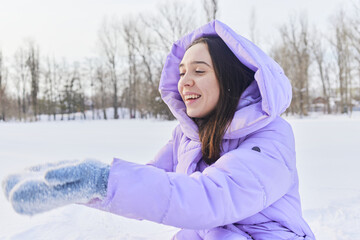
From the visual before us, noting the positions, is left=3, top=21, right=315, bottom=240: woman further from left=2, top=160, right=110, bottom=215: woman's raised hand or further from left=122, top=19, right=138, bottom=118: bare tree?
left=122, top=19, right=138, bottom=118: bare tree

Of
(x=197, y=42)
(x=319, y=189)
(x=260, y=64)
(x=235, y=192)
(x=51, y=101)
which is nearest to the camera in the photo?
(x=235, y=192)

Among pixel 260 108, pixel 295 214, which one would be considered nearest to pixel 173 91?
pixel 260 108

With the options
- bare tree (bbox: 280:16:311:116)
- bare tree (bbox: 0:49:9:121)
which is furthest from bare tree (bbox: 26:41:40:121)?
bare tree (bbox: 280:16:311:116)

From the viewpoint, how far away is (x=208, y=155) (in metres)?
0.93

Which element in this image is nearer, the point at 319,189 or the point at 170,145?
the point at 170,145

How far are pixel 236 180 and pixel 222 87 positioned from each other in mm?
388

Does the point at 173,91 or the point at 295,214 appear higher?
the point at 173,91

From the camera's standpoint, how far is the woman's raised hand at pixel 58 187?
21.1 inches

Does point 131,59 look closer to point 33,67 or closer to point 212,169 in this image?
point 33,67

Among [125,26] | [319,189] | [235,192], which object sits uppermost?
[125,26]

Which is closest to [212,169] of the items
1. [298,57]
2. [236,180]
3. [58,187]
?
[236,180]

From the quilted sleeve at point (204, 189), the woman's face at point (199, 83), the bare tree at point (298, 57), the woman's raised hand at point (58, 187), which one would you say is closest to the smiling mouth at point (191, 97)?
the woman's face at point (199, 83)

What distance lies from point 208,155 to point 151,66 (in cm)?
2024

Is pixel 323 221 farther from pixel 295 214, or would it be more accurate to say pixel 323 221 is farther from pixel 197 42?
pixel 197 42
